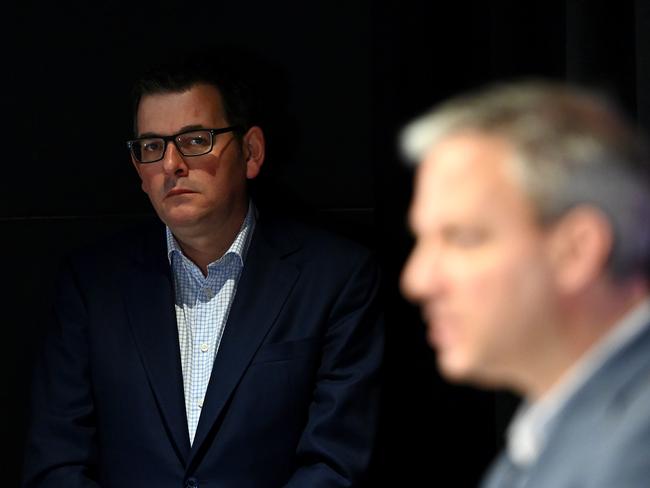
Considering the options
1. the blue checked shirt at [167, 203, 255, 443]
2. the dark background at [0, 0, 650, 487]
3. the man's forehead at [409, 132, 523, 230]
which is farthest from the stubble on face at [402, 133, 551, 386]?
the dark background at [0, 0, 650, 487]

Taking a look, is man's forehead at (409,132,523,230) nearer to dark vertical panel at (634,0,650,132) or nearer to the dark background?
dark vertical panel at (634,0,650,132)

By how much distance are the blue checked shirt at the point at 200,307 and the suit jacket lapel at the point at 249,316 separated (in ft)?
0.16

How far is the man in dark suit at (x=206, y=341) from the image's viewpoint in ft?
8.85

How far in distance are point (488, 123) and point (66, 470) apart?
1836 millimetres

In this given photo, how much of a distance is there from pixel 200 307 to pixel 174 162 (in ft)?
1.22

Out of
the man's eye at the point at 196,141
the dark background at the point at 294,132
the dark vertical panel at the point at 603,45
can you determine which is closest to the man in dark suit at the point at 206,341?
the man's eye at the point at 196,141

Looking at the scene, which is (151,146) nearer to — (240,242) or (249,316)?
(240,242)

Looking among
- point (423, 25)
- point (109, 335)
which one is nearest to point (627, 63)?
point (423, 25)

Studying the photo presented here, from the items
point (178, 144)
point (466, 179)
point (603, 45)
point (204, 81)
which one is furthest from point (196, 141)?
point (466, 179)

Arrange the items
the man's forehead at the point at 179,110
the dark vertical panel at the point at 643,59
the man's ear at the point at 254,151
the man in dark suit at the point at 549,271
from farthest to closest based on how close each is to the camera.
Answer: the man's ear at the point at 254,151, the man's forehead at the point at 179,110, the dark vertical panel at the point at 643,59, the man in dark suit at the point at 549,271

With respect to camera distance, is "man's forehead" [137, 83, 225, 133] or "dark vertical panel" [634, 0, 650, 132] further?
"man's forehead" [137, 83, 225, 133]

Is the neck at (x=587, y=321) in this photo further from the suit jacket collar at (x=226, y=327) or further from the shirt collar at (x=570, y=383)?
the suit jacket collar at (x=226, y=327)

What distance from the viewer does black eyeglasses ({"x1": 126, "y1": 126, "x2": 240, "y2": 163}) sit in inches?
107

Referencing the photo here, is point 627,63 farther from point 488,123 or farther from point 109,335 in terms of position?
point 488,123
